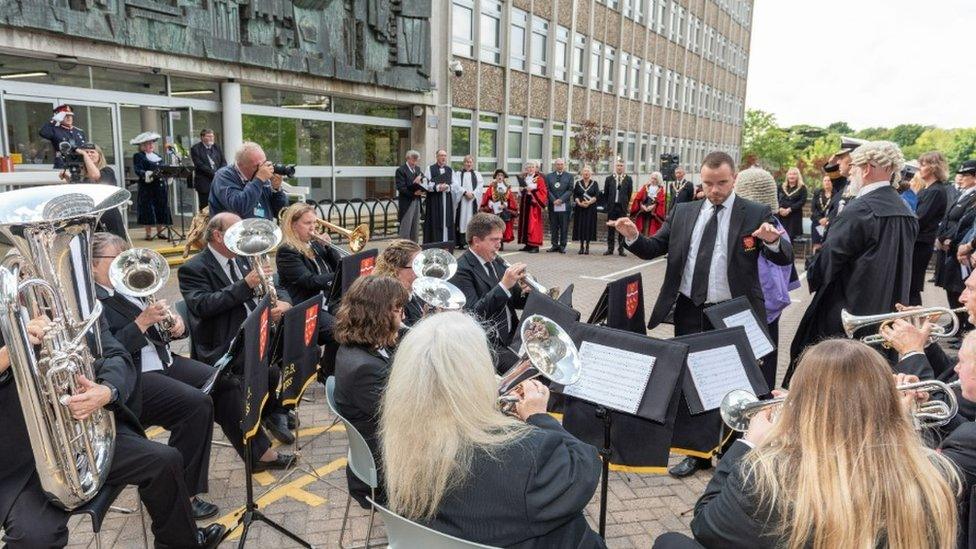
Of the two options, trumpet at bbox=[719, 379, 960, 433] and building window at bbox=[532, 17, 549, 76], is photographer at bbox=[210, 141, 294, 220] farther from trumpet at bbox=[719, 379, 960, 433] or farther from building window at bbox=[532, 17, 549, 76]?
building window at bbox=[532, 17, 549, 76]

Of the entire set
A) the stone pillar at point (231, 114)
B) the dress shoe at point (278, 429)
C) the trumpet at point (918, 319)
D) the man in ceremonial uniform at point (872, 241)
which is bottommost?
the dress shoe at point (278, 429)

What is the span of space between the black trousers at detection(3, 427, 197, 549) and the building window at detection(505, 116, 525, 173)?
19.5 metres

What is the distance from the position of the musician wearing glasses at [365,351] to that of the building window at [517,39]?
19.3 meters

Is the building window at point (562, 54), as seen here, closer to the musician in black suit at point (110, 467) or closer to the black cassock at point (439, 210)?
the black cassock at point (439, 210)

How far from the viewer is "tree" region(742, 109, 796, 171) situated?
67688 millimetres

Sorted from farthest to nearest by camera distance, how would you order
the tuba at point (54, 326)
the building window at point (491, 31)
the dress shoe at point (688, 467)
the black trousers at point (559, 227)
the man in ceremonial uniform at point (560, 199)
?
the building window at point (491, 31)
the black trousers at point (559, 227)
the man in ceremonial uniform at point (560, 199)
the dress shoe at point (688, 467)
the tuba at point (54, 326)

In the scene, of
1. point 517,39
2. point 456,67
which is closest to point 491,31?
point 517,39

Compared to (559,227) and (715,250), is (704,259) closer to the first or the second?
(715,250)

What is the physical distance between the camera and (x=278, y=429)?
4.70 m

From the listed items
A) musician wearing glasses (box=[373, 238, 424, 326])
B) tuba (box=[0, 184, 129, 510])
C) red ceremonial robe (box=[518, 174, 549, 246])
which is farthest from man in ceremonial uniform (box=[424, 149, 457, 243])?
tuba (box=[0, 184, 129, 510])

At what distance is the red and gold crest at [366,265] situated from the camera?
212 inches

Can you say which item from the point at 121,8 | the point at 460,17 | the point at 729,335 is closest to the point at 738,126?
the point at 460,17

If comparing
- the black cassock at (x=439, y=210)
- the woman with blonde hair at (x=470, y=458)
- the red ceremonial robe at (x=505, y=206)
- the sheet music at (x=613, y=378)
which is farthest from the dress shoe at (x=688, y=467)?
the red ceremonial robe at (x=505, y=206)

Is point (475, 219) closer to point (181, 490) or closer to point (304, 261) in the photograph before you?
point (304, 261)
